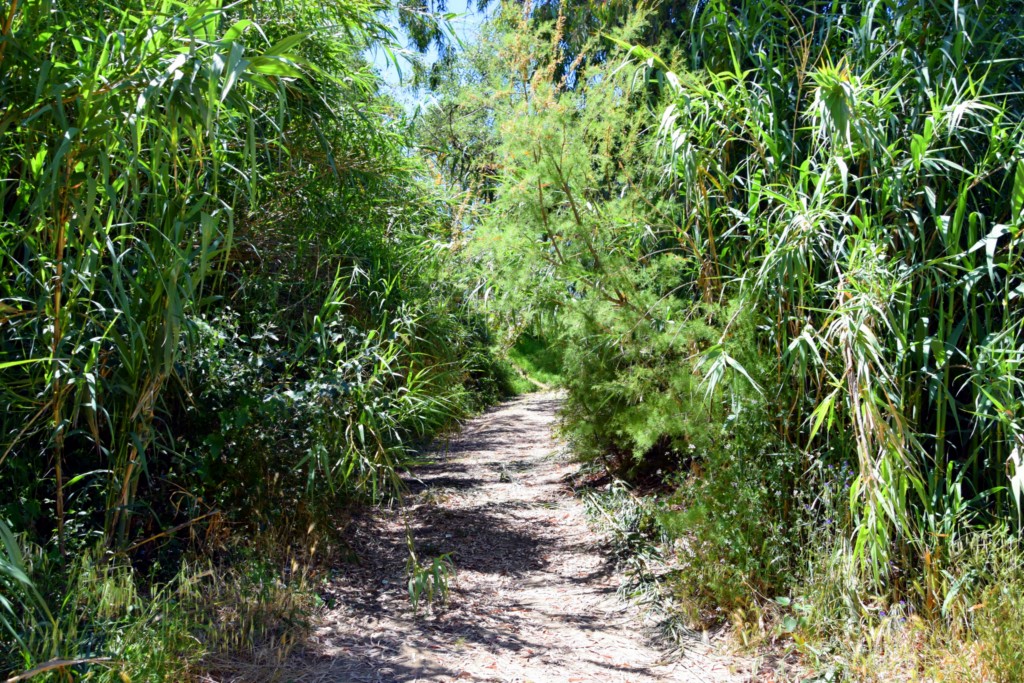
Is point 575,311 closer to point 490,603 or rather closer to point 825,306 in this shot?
point 825,306

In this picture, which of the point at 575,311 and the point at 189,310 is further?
the point at 575,311

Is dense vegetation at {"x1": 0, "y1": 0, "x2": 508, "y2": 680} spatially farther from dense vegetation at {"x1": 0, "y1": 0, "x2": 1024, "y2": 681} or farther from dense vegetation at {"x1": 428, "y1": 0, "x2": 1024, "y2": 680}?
dense vegetation at {"x1": 428, "y1": 0, "x2": 1024, "y2": 680}

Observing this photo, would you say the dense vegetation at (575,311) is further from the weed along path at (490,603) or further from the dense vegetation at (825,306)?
the weed along path at (490,603)

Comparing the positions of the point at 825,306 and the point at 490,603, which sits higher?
the point at 825,306

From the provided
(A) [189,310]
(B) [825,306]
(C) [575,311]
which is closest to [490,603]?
(C) [575,311]

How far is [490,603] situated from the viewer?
371cm

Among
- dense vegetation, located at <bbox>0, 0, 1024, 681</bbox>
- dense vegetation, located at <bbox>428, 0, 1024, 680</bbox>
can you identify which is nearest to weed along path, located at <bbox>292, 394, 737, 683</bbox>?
dense vegetation, located at <bbox>0, 0, 1024, 681</bbox>

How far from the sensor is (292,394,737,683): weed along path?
120 inches

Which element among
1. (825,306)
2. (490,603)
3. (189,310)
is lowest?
(490,603)

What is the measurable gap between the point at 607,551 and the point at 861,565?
1645 millimetres

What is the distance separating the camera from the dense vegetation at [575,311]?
2.39 meters

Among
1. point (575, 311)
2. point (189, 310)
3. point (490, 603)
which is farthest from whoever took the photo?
point (575, 311)

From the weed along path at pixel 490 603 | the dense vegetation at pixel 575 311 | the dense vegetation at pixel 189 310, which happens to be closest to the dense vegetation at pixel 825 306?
the dense vegetation at pixel 575 311

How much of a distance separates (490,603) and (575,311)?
142cm
